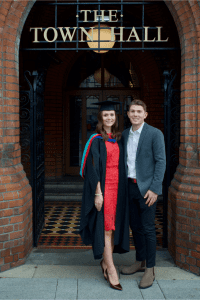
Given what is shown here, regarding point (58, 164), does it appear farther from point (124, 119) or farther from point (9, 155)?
point (9, 155)

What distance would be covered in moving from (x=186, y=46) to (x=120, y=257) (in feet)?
8.83

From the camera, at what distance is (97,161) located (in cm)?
322

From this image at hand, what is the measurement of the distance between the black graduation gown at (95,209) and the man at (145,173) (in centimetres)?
10

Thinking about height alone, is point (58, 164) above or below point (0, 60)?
below

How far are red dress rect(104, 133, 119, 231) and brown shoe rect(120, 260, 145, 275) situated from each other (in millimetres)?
588

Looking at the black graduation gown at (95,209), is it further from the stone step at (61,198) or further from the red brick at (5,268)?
the stone step at (61,198)

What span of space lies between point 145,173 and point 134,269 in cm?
113

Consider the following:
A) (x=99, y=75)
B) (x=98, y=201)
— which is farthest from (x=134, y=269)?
(x=99, y=75)

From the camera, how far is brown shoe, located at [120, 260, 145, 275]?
3.56 m

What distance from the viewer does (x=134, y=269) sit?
3576 millimetres

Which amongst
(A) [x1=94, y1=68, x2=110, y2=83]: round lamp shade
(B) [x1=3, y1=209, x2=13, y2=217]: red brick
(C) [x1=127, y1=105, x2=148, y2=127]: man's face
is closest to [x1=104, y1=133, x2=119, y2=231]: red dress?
(C) [x1=127, y1=105, x2=148, y2=127]: man's face

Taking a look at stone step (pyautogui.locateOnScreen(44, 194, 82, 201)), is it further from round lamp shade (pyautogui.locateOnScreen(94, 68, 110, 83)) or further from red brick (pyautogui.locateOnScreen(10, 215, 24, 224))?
red brick (pyautogui.locateOnScreen(10, 215, 24, 224))

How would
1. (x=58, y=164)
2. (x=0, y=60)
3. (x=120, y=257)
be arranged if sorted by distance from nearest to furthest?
(x=0, y=60) → (x=120, y=257) → (x=58, y=164)

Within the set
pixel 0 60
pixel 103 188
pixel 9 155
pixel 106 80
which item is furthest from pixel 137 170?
pixel 106 80
